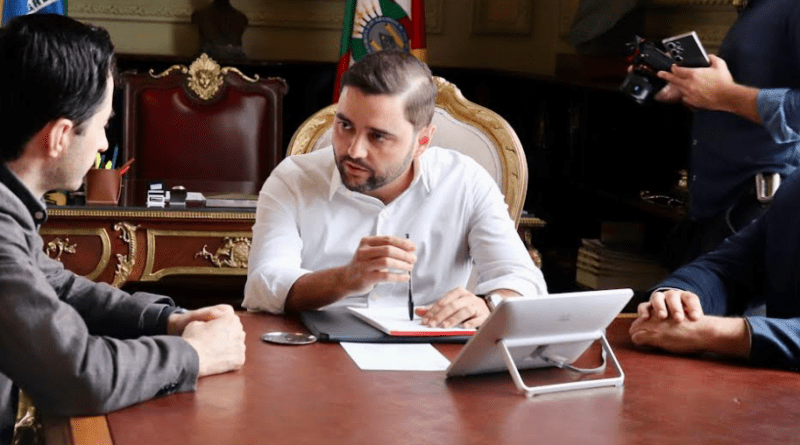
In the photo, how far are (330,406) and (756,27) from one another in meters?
1.79

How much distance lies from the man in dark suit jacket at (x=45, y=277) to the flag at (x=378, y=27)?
11.5 ft

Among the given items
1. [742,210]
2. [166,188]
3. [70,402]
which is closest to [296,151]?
[166,188]

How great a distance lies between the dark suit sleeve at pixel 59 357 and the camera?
1366 mm

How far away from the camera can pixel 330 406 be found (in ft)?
4.79

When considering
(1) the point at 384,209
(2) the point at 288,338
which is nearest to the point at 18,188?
(2) the point at 288,338

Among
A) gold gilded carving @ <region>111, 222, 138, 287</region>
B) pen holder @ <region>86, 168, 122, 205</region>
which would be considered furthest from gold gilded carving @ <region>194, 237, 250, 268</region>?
pen holder @ <region>86, 168, 122, 205</region>

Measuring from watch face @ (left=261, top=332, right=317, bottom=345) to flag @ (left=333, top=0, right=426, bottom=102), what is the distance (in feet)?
10.7

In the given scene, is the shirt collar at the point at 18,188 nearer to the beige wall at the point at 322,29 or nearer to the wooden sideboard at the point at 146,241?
the wooden sideboard at the point at 146,241

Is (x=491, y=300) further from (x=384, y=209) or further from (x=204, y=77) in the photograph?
(x=204, y=77)

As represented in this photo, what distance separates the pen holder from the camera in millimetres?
3119

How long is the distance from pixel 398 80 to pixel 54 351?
106cm

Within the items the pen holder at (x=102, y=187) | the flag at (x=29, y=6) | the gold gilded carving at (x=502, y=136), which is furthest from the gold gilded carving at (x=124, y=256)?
the flag at (x=29, y=6)

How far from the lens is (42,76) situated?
1467 mm

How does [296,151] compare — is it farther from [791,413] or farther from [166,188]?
[791,413]
